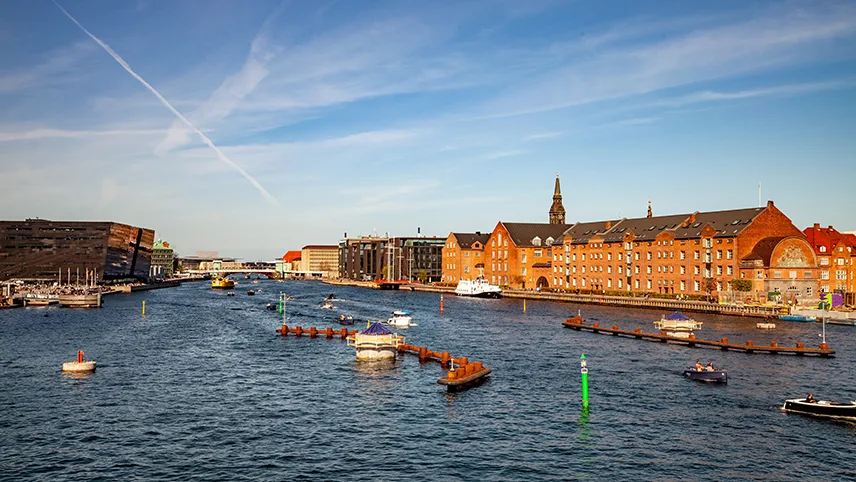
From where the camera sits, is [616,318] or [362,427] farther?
[616,318]

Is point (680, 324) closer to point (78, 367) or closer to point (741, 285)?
point (741, 285)

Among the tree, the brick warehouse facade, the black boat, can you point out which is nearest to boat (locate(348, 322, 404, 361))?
the black boat

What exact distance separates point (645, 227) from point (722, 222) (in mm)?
25756

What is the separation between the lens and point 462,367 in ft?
213

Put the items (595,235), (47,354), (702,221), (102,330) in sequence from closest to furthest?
1. (47,354)
2. (102,330)
3. (702,221)
4. (595,235)

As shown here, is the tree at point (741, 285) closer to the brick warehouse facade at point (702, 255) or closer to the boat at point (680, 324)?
the brick warehouse facade at point (702, 255)

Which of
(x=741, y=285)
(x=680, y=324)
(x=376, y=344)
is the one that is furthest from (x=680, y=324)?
(x=741, y=285)

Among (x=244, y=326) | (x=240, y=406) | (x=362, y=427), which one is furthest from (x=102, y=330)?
(x=362, y=427)

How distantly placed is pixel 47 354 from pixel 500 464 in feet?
214

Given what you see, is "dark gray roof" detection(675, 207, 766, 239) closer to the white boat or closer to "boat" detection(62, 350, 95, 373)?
the white boat

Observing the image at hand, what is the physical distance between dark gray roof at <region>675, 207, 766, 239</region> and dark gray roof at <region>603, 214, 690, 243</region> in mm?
4486

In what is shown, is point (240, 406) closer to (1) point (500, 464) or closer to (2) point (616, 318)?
(1) point (500, 464)

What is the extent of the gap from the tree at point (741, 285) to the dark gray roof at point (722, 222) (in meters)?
10.6

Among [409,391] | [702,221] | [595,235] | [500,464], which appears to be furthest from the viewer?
[595,235]
